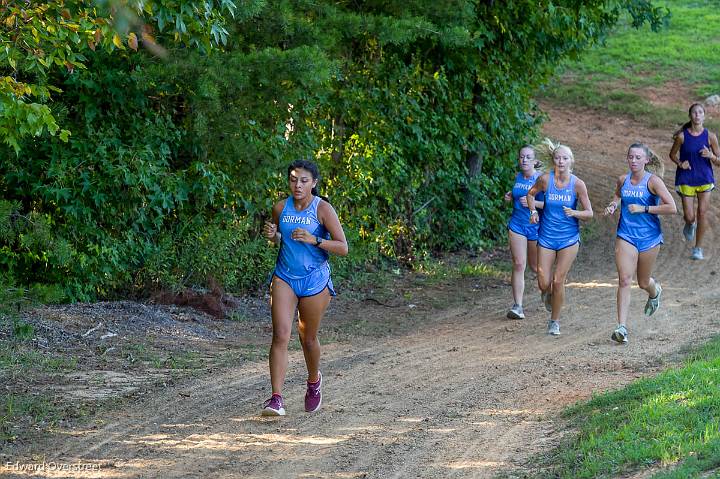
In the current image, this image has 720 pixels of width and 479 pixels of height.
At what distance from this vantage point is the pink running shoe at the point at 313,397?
7.99m

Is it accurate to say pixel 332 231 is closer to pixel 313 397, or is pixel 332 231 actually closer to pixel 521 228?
pixel 313 397

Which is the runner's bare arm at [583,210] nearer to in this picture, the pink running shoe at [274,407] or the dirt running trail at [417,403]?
the dirt running trail at [417,403]

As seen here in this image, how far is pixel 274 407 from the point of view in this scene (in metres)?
7.75

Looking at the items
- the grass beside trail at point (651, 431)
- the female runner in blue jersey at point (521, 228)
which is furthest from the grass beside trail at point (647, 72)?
the grass beside trail at point (651, 431)

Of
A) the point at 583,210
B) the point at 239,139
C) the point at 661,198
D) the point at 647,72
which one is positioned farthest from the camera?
the point at 647,72

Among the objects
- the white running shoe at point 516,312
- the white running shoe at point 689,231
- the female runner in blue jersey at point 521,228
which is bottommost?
the white running shoe at point 516,312

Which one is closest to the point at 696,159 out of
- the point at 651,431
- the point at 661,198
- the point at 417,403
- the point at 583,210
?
the point at 583,210

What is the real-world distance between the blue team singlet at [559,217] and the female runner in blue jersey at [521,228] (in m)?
0.71

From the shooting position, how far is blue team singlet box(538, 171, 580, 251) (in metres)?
11.0

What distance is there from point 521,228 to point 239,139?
3.38m

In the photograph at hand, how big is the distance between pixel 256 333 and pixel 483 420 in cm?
400

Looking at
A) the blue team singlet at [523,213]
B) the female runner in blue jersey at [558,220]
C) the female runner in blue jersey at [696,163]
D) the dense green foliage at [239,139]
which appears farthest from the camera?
the female runner in blue jersey at [696,163]

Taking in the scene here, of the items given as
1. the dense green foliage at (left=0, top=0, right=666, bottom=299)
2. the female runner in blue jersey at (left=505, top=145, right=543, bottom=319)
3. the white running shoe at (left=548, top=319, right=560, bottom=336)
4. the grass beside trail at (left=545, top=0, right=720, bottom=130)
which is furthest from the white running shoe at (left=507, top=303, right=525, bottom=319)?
the grass beside trail at (left=545, top=0, right=720, bottom=130)

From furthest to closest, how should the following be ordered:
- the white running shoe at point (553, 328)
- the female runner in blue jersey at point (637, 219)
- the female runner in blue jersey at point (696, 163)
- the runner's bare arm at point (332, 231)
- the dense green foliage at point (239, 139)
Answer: the female runner in blue jersey at point (696, 163) < the white running shoe at point (553, 328) < the dense green foliage at point (239, 139) < the female runner in blue jersey at point (637, 219) < the runner's bare arm at point (332, 231)
